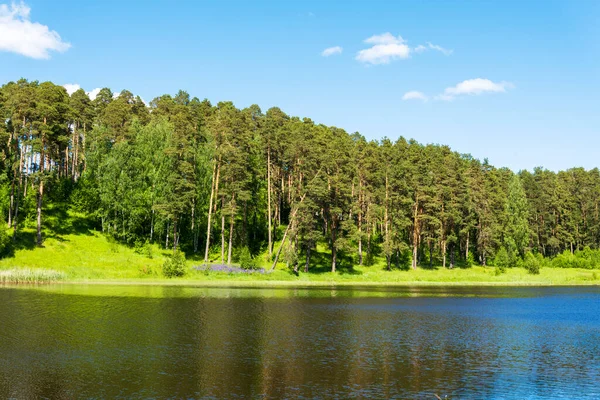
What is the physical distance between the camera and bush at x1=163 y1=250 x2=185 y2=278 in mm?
82688

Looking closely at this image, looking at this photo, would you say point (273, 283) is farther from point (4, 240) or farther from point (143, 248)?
point (4, 240)

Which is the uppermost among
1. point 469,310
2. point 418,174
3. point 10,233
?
point 418,174

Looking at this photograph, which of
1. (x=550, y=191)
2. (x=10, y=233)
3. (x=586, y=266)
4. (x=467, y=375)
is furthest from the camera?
(x=550, y=191)

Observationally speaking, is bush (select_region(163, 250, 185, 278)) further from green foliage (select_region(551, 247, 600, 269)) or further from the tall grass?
green foliage (select_region(551, 247, 600, 269))

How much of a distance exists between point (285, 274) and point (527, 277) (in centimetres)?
5193

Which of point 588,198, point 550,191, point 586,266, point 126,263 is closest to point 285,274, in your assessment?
point 126,263

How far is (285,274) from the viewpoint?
91.4 metres

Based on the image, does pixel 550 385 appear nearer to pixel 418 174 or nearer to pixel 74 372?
pixel 74 372

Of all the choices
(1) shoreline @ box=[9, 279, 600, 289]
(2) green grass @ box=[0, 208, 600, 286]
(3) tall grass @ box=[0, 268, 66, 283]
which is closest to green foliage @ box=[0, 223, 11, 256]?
(2) green grass @ box=[0, 208, 600, 286]

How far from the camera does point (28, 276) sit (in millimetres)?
71125

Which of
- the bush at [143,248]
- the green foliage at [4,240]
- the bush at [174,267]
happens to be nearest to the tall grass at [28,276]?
the green foliage at [4,240]

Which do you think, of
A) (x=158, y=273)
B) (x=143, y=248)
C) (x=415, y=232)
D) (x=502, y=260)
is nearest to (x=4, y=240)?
(x=143, y=248)

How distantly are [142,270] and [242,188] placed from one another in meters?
27.2

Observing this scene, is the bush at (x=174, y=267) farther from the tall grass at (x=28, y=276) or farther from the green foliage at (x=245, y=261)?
the tall grass at (x=28, y=276)
